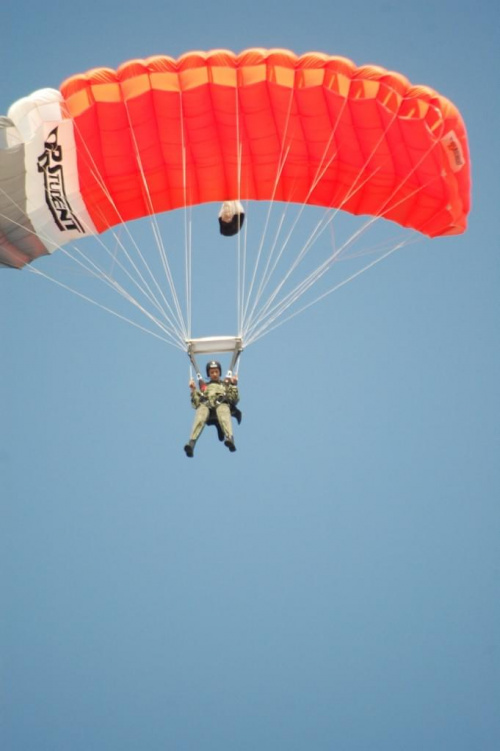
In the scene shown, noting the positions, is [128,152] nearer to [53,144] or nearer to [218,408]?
[53,144]

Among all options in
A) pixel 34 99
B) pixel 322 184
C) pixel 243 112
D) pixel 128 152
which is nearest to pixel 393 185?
pixel 322 184

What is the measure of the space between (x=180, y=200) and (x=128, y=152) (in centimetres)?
96

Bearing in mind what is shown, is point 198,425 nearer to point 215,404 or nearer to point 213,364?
point 215,404

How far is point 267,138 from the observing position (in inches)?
667

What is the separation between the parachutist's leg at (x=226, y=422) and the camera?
1573cm

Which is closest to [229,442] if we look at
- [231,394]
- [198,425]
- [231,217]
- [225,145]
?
[198,425]

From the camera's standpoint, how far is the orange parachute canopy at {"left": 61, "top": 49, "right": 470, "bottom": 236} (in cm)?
1611

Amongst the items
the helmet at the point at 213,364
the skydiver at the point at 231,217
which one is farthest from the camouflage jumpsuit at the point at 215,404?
the skydiver at the point at 231,217

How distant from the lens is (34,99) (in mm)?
16125

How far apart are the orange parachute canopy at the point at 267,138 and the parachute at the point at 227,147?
0.02 metres

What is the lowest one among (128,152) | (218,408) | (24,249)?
(218,408)

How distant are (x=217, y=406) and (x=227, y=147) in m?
3.11

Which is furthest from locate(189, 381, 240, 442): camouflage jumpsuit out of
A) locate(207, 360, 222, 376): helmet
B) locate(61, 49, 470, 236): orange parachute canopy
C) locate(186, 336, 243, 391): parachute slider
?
locate(61, 49, 470, 236): orange parachute canopy

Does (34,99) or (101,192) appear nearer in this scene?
(34,99)
